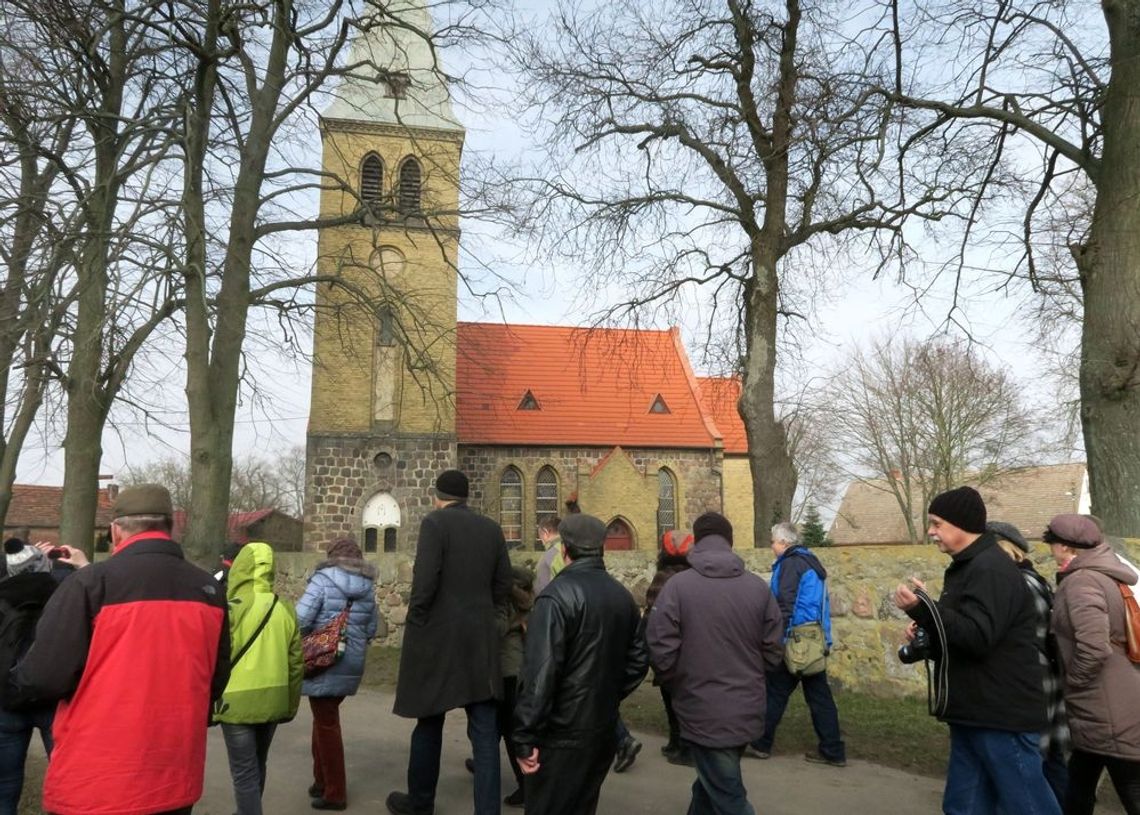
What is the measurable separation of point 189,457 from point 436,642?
7.24 meters

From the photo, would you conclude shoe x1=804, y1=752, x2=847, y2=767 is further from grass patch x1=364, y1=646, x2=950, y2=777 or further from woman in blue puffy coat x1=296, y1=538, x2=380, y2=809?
woman in blue puffy coat x1=296, y1=538, x2=380, y2=809

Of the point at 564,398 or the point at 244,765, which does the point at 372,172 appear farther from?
the point at 244,765

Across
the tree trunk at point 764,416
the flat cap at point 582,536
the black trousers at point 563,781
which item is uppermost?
the tree trunk at point 764,416

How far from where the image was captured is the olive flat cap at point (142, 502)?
3434 mm

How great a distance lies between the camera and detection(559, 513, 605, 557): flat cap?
4.17 metres

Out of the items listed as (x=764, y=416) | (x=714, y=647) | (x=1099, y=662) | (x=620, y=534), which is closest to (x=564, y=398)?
(x=620, y=534)

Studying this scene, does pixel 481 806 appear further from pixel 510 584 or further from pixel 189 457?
pixel 189 457

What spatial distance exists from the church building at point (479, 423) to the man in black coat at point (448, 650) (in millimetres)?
14787

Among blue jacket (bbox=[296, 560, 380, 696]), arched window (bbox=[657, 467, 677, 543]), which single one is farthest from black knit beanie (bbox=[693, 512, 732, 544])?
arched window (bbox=[657, 467, 677, 543])

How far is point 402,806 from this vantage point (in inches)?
206

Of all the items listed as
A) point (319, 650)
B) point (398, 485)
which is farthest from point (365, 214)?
point (398, 485)

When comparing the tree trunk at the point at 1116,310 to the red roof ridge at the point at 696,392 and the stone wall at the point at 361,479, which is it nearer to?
the stone wall at the point at 361,479

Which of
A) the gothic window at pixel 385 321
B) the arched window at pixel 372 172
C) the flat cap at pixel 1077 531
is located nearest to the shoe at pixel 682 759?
the flat cap at pixel 1077 531

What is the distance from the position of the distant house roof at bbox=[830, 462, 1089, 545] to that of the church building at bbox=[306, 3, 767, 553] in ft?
38.2
